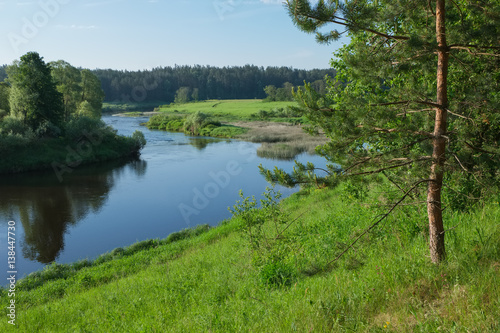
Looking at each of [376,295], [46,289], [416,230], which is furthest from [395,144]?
[46,289]

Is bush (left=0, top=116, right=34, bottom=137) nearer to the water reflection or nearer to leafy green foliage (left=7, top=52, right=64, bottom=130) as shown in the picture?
leafy green foliage (left=7, top=52, right=64, bottom=130)

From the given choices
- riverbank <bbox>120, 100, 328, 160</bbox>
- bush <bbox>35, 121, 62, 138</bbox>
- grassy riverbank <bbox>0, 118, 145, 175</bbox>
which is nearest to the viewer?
grassy riverbank <bbox>0, 118, 145, 175</bbox>

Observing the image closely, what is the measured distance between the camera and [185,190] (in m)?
25.1

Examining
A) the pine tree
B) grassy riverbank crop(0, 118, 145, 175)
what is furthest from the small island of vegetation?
the pine tree

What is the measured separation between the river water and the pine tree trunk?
46.7ft

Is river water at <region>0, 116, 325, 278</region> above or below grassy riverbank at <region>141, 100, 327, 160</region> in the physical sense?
below

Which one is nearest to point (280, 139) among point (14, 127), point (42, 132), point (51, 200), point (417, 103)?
point (42, 132)

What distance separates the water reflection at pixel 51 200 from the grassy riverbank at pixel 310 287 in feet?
18.5

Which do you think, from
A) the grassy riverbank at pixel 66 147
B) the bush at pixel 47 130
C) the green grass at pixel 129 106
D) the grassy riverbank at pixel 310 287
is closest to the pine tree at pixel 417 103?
the grassy riverbank at pixel 310 287

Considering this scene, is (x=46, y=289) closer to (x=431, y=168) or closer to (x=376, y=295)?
(x=376, y=295)

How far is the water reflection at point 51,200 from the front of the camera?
17.0 meters

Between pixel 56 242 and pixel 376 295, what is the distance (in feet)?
54.5

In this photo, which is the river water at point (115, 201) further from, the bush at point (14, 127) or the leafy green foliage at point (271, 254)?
the leafy green foliage at point (271, 254)

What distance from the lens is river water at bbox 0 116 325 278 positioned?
55.4 feet
